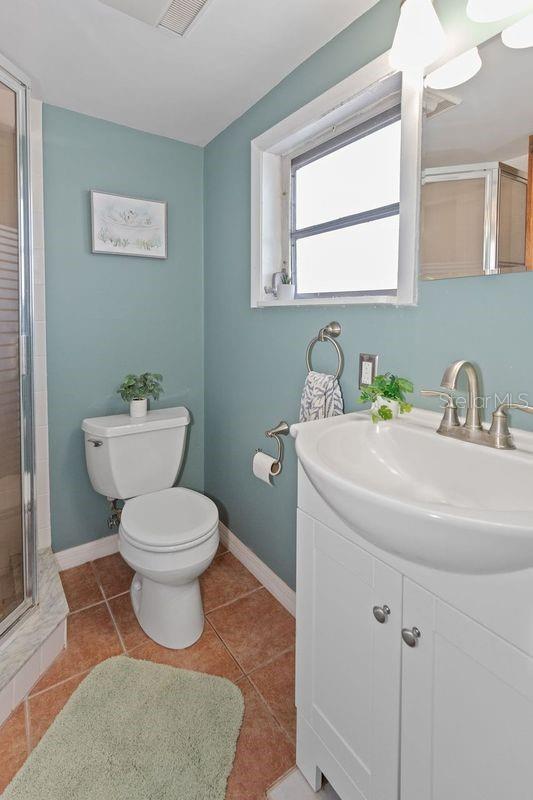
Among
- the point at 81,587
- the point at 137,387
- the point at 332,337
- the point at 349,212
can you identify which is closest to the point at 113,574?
the point at 81,587

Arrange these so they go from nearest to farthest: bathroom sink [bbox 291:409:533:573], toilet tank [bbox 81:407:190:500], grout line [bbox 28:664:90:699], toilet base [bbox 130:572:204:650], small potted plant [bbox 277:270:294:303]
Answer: bathroom sink [bbox 291:409:533:573] → grout line [bbox 28:664:90:699] → toilet base [bbox 130:572:204:650] → small potted plant [bbox 277:270:294:303] → toilet tank [bbox 81:407:190:500]

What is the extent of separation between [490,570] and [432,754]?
1.43 ft

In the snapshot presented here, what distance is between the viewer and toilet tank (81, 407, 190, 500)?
6.25 feet

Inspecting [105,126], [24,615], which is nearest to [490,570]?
[24,615]

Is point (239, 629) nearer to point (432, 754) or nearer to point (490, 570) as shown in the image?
point (432, 754)

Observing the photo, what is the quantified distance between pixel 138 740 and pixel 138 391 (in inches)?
53.9

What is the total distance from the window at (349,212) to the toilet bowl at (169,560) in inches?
42.0

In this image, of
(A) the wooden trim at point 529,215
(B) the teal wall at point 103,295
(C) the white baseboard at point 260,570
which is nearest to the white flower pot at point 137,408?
(B) the teal wall at point 103,295

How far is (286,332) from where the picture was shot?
174cm

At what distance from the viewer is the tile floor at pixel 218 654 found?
4.03ft

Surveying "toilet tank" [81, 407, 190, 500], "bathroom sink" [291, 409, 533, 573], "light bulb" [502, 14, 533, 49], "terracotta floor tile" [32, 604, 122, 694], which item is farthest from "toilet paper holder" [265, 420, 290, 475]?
"light bulb" [502, 14, 533, 49]

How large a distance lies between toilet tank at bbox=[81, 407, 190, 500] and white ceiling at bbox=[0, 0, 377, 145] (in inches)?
55.8

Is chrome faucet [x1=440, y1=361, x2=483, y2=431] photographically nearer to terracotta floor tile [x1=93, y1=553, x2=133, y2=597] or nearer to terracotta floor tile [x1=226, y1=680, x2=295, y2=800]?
terracotta floor tile [x1=226, y1=680, x2=295, y2=800]

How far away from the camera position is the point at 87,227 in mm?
1999
